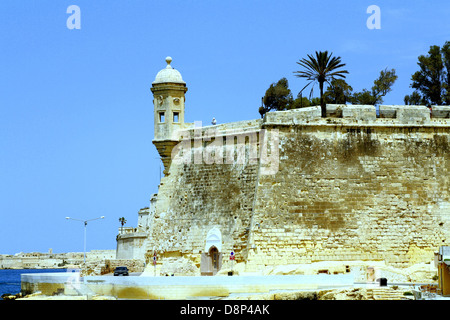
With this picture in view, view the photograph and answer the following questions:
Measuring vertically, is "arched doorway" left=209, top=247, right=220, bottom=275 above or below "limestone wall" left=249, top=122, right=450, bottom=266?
below

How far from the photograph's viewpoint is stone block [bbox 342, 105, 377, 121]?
107 feet

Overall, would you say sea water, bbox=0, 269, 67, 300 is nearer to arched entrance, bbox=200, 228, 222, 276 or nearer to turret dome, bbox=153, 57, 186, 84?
turret dome, bbox=153, 57, 186, 84

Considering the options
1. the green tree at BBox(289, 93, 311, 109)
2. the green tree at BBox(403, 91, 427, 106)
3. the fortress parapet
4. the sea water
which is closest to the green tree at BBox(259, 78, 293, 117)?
the green tree at BBox(289, 93, 311, 109)

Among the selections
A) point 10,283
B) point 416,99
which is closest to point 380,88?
point 416,99

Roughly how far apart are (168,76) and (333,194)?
8545mm

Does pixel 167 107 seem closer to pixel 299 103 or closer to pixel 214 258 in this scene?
pixel 214 258

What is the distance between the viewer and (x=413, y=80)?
1672 inches

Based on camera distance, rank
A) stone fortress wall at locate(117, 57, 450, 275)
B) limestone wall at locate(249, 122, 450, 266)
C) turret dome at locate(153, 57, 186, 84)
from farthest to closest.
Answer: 1. turret dome at locate(153, 57, 186, 84)
2. stone fortress wall at locate(117, 57, 450, 275)
3. limestone wall at locate(249, 122, 450, 266)

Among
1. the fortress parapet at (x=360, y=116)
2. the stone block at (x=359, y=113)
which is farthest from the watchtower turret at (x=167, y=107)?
the stone block at (x=359, y=113)

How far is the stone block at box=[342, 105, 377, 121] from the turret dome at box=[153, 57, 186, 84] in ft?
22.8

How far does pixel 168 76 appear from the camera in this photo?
35125mm

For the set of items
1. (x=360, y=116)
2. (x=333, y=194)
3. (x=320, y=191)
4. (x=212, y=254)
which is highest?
(x=360, y=116)
